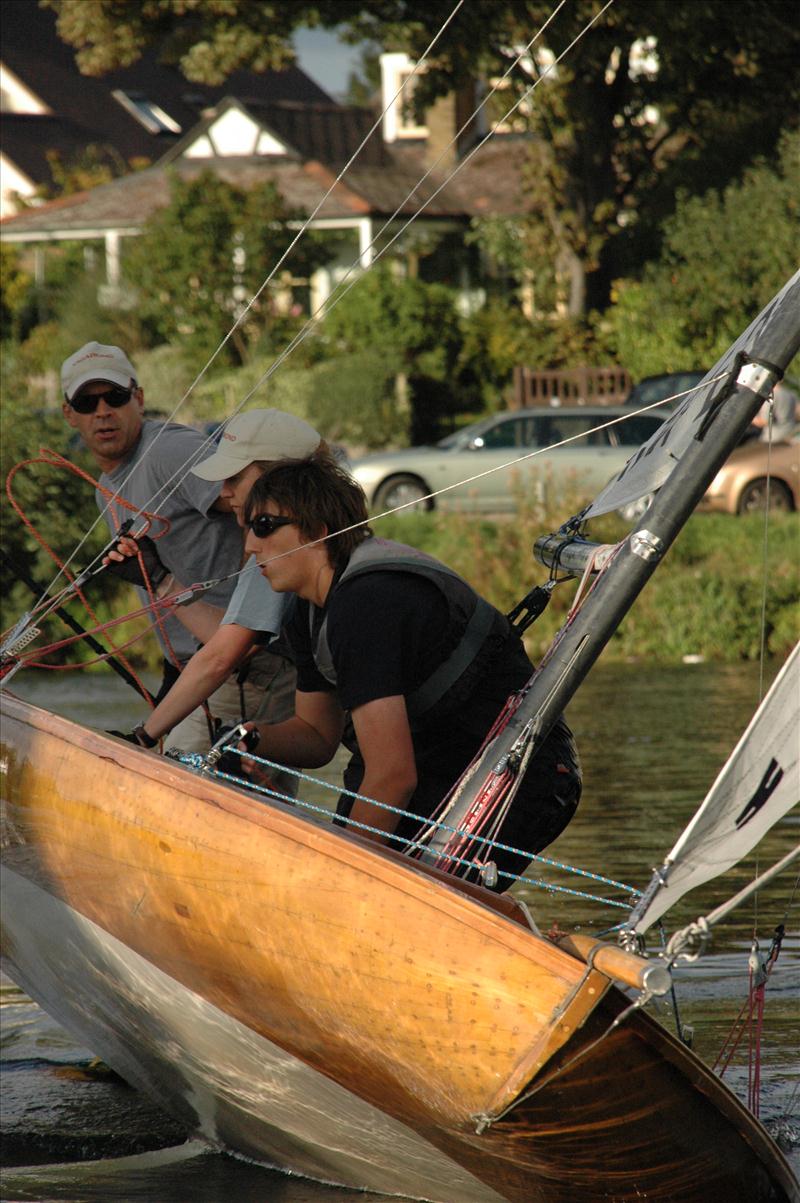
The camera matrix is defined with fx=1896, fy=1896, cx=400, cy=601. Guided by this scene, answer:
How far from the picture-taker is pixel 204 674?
15.2ft

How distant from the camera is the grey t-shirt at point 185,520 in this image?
5.21 metres

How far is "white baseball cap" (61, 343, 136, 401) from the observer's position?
5355 mm

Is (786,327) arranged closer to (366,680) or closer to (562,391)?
(366,680)

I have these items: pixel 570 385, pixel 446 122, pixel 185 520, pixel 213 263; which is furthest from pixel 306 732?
pixel 446 122

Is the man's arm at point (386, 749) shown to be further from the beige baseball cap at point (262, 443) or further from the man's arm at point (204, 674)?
the beige baseball cap at point (262, 443)

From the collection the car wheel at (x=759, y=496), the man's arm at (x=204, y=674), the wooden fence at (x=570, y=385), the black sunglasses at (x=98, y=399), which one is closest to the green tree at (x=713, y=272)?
the wooden fence at (x=570, y=385)

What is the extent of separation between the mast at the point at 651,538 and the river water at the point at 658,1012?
66 cm

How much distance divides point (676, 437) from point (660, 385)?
21757 millimetres

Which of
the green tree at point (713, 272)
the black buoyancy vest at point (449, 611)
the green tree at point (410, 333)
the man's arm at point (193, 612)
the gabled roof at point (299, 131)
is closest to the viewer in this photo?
the black buoyancy vest at point (449, 611)

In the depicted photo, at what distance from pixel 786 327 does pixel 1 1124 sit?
290 centimetres

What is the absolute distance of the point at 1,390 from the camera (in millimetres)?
18672

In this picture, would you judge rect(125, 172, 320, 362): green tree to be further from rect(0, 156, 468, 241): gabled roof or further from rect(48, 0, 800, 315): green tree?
rect(48, 0, 800, 315): green tree

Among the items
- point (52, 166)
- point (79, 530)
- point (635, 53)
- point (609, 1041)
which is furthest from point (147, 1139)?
point (52, 166)

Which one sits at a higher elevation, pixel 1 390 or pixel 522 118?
pixel 522 118
